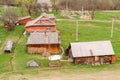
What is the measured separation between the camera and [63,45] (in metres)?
48.7

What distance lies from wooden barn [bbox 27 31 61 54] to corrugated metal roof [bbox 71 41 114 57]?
413 centimetres

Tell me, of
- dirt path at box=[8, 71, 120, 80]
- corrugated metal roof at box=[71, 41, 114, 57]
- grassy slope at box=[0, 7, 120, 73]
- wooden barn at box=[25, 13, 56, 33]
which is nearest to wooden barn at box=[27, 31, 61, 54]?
grassy slope at box=[0, 7, 120, 73]

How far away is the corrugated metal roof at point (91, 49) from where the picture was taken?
40.5m

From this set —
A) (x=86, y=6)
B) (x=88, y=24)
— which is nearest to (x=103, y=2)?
(x=86, y=6)

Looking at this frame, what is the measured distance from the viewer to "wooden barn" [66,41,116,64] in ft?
132

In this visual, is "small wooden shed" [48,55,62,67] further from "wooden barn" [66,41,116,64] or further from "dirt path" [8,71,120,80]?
"dirt path" [8,71,120,80]

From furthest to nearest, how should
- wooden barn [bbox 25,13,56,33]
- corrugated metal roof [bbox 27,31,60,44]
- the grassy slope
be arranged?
wooden barn [bbox 25,13,56,33]
corrugated metal roof [bbox 27,31,60,44]
the grassy slope

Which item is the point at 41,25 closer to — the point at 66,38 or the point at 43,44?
the point at 66,38

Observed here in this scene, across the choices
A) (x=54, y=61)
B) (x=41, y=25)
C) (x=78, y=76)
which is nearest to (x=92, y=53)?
(x=54, y=61)

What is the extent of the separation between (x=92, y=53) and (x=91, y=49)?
0.73 meters

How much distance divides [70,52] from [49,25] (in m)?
15.3

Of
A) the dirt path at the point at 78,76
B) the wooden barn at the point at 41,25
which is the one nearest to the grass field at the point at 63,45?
the dirt path at the point at 78,76

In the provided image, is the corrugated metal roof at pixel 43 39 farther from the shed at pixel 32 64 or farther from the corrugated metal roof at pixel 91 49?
the shed at pixel 32 64

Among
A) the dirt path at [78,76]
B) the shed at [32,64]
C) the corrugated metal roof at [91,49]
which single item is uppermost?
the corrugated metal roof at [91,49]
